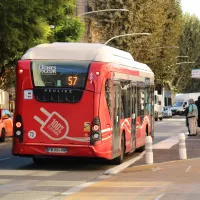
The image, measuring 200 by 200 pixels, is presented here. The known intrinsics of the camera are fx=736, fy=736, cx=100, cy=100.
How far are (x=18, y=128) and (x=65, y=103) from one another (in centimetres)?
133

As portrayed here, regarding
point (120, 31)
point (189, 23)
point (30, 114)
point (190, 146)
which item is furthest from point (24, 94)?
point (189, 23)

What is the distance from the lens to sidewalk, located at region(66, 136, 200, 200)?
1319 cm

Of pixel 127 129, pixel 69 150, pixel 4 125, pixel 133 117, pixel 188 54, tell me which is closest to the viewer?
pixel 69 150

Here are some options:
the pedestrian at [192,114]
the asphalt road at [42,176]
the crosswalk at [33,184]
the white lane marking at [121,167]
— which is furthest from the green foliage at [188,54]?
the crosswalk at [33,184]

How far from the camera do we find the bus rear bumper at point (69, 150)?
1795 centimetres

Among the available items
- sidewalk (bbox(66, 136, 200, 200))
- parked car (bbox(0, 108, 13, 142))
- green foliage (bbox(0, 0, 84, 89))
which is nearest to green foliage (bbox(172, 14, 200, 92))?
parked car (bbox(0, 108, 13, 142))

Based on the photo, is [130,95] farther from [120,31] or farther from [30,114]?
[120,31]

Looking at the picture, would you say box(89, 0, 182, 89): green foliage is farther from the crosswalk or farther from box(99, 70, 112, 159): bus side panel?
the crosswalk

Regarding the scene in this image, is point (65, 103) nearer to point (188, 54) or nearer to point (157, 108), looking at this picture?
point (157, 108)

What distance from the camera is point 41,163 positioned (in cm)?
2048

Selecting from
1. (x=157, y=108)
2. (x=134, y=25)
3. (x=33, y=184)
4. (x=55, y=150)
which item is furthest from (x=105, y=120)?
(x=134, y=25)

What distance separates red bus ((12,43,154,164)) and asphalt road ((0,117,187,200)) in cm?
58

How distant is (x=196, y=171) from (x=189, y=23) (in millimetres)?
88748

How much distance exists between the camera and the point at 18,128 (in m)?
18.3
